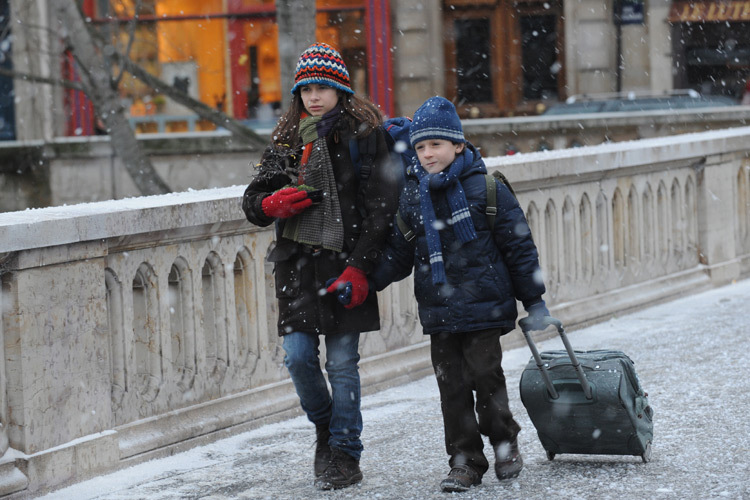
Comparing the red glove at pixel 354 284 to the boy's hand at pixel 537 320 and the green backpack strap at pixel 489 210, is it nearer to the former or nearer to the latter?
the green backpack strap at pixel 489 210

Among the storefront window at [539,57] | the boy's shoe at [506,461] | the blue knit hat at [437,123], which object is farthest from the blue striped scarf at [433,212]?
the storefront window at [539,57]

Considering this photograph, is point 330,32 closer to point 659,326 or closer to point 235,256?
point 659,326

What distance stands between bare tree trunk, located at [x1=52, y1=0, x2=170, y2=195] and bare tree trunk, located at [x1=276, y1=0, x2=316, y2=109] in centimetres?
211

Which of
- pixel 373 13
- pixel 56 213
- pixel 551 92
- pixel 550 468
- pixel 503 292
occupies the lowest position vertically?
pixel 550 468

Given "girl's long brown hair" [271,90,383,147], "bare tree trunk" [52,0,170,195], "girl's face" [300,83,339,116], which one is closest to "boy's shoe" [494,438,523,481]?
"girl's long brown hair" [271,90,383,147]

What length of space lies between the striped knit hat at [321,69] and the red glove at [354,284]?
29.6 inches

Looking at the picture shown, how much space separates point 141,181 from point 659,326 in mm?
6389

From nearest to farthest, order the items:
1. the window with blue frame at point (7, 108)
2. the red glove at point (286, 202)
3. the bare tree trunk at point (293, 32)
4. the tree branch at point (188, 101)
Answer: the red glove at point (286, 202)
the bare tree trunk at point (293, 32)
the tree branch at point (188, 101)
the window with blue frame at point (7, 108)

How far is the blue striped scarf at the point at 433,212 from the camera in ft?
15.6

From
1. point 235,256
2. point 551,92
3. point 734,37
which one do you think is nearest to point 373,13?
point 551,92

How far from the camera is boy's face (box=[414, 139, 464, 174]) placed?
4.86 m

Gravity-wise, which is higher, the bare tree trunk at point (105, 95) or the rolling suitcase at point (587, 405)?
the bare tree trunk at point (105, 95)

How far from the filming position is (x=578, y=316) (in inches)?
343

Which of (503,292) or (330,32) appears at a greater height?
(330,32)
